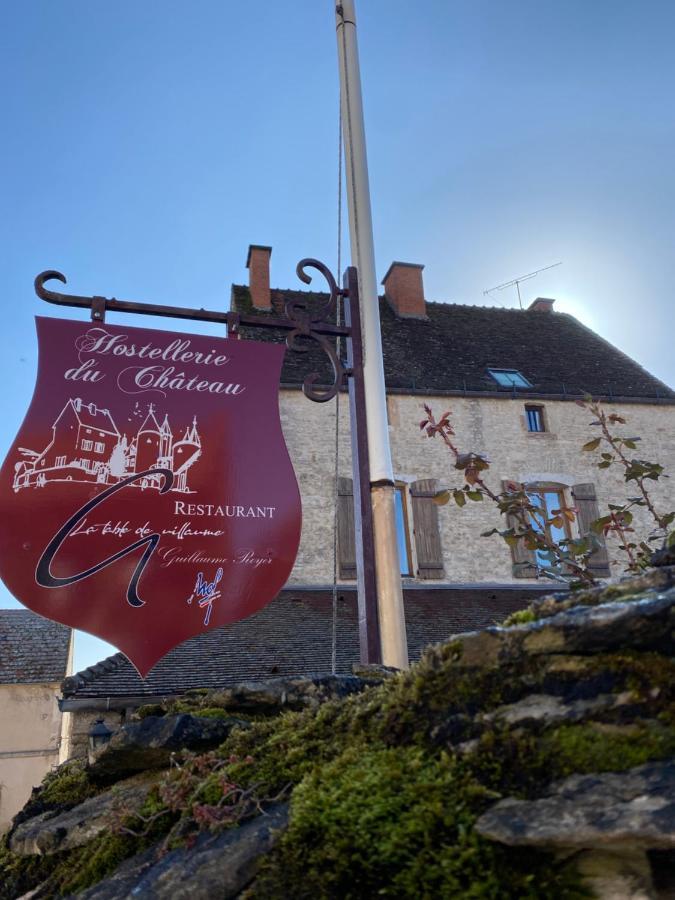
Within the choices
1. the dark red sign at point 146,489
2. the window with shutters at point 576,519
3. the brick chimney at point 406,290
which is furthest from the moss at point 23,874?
the brick chimney at point 406,290

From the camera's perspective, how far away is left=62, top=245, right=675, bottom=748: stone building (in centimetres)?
945

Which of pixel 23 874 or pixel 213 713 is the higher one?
pixel 213 713

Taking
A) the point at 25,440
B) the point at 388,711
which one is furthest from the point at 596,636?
the point at 25,440

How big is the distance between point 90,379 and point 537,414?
38.1 feet

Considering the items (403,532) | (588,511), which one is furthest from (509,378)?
(403,532)

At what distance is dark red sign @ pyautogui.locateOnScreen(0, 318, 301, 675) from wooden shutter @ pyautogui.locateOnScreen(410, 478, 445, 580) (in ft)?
28.0

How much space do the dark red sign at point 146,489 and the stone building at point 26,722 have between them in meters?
13.8

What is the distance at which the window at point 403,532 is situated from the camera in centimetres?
1268

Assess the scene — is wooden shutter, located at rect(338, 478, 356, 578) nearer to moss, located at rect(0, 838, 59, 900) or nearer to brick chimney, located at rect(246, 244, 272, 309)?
brick chimney, located at rect(246, 244, 272, 309)

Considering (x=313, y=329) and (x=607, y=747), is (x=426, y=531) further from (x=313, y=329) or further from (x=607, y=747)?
(x=607, y=747)

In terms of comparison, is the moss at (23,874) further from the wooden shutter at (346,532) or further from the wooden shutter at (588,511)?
the wooden shutter at (588,511)

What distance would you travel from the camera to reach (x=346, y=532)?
1251 cm
